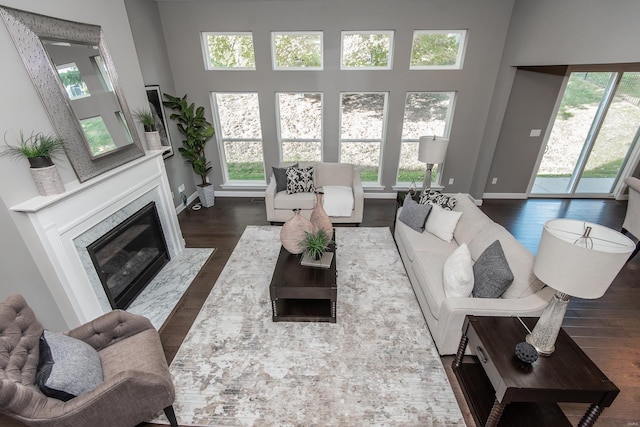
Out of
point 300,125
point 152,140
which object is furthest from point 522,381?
point 300,125

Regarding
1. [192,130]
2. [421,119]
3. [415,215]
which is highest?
[421,119]

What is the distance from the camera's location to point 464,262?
2367 millimetres

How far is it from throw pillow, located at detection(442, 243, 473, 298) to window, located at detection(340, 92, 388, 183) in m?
3.09

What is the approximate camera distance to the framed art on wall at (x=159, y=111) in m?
4.18

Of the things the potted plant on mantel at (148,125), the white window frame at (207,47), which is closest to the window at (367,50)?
the white window frame at (207,47)

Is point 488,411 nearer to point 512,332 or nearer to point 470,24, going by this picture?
point 512,332

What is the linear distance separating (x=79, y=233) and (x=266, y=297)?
68.6 inches

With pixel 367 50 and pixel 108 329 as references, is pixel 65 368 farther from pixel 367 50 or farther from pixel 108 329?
pixel 367 50

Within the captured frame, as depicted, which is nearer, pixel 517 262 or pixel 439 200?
pixel 517 262

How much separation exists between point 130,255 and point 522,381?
3.57 meters

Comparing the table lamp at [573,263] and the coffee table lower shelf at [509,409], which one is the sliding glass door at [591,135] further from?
the coffee table lower shelf at [509,409]

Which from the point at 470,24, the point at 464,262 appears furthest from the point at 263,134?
the point at 464,262

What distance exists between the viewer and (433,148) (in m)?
3.85

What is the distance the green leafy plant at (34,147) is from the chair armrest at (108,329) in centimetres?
123
